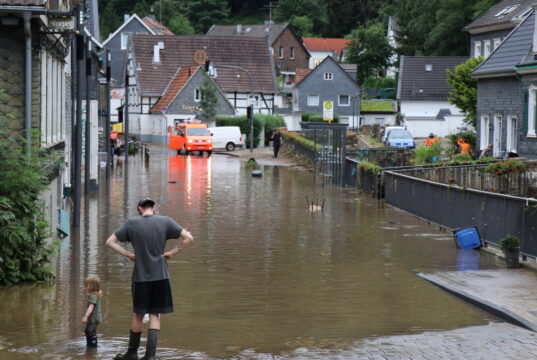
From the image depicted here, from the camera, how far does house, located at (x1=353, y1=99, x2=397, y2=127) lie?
93250mm

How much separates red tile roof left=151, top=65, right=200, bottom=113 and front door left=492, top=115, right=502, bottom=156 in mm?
41622

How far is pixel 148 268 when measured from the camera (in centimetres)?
968

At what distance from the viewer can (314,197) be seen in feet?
102

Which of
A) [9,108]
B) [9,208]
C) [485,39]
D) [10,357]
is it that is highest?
[485,39]

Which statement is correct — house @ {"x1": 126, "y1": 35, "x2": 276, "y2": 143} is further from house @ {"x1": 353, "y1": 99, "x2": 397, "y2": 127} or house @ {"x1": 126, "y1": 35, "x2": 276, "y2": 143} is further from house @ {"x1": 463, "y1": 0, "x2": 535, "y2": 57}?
house @ {"x1": 463, "y1": 0, "x2": 535, "y2": 57}

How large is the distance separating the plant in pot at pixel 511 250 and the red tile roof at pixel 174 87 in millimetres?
64356

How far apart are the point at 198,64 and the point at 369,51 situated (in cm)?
2895

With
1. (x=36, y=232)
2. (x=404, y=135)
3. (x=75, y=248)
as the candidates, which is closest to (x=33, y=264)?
(x=36, y=232)

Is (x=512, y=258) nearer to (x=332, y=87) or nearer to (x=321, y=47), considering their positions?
(x=332, y=87)

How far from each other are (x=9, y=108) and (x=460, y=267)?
7.48 meters

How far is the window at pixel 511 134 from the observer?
3869cm

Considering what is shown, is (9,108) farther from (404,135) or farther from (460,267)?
(404,135)

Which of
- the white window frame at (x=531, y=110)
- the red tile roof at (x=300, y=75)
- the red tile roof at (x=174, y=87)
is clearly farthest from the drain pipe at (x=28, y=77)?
the red tile roof at (x=300, y=75)

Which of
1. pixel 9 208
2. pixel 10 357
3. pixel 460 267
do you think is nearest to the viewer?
pixel 10 357
